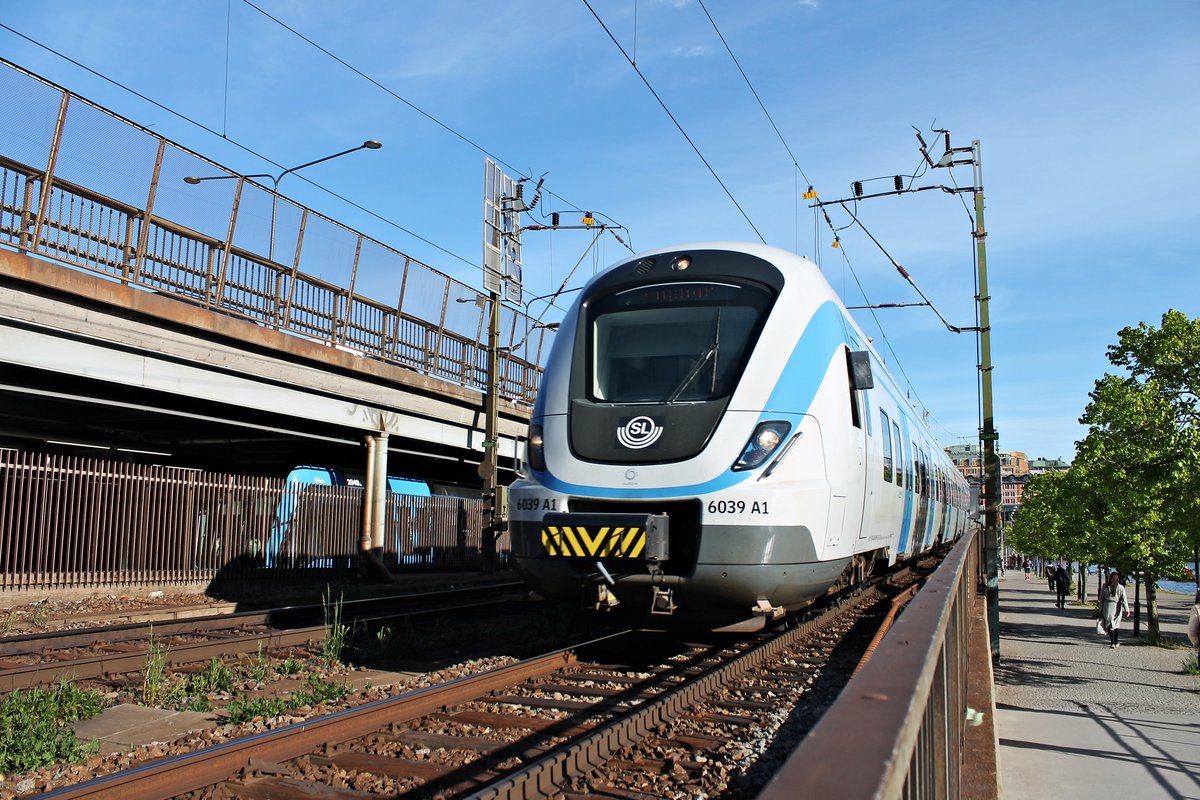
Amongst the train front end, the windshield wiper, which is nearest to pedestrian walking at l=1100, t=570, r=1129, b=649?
the train front end

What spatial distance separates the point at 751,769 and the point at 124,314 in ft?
37.9

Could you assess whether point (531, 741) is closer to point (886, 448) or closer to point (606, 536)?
point (606, 536)

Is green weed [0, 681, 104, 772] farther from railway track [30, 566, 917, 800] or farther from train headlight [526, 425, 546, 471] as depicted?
train headlight [526, 425, 546, 471]

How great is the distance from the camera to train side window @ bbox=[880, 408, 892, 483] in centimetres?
985

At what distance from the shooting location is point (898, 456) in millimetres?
11328

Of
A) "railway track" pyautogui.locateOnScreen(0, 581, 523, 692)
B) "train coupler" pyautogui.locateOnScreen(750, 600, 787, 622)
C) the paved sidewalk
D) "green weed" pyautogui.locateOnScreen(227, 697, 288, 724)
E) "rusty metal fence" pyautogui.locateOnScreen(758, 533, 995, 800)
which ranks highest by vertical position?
"rusty metal fence" pyautogui.locateOnScreen(758, 533, 995, 800)

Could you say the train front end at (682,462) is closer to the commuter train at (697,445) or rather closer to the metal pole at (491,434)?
the commuter train at (697,445)

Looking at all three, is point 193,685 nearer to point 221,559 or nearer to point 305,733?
point 305,733

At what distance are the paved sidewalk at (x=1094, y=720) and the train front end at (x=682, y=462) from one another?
5.76m

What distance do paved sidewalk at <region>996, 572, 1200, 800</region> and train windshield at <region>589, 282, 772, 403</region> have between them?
6432 millimetres

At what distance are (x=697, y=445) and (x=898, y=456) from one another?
5.47 metres

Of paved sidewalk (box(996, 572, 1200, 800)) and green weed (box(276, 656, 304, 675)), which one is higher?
green weed (box(276, 656, 304, 675))

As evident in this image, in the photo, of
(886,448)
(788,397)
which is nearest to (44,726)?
(788,397)

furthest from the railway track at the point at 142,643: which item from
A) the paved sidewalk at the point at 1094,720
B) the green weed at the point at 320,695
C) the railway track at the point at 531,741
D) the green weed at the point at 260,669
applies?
the paved sidewalk at the point at 1094,720
